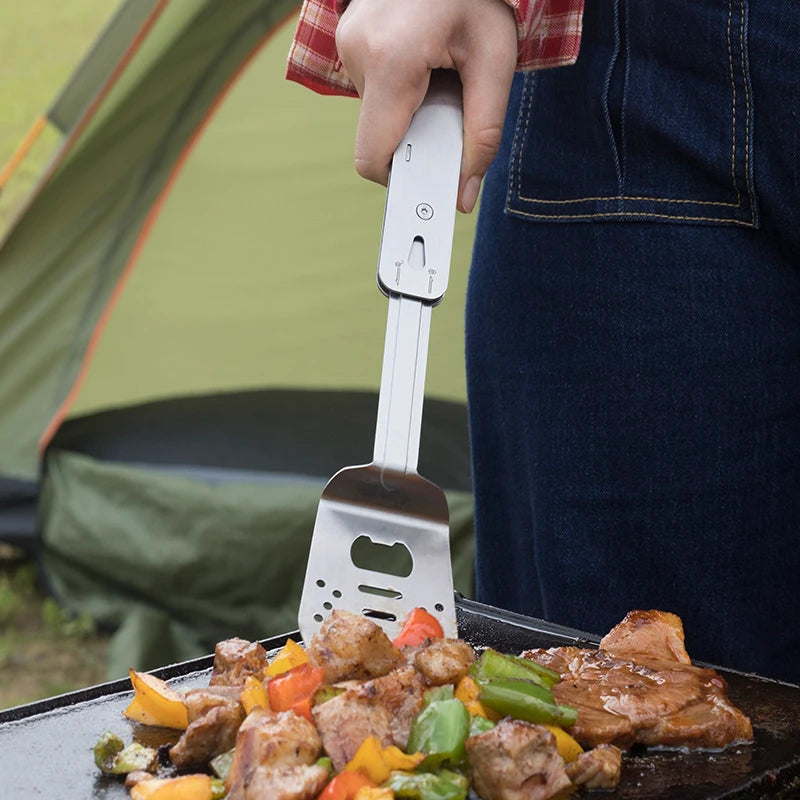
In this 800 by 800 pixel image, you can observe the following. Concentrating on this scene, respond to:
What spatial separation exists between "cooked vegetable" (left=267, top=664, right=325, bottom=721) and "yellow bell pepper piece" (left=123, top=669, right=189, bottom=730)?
3.8 inches

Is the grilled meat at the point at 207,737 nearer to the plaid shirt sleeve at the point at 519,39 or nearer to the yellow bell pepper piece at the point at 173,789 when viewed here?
the yellow bell pepper piece at the point at 173,789

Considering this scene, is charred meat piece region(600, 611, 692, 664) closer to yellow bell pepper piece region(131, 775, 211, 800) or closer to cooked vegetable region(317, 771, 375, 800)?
cooked vegetable region(317, 771, 375, 800)

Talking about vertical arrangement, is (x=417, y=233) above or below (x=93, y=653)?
above

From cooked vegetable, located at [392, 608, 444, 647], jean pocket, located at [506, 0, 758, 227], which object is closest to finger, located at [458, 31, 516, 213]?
jean pocket, located at [506, 0, 758, 227]

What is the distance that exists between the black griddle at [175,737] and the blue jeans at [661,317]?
392mm

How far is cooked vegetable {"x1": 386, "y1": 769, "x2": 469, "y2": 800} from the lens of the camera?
104 cm

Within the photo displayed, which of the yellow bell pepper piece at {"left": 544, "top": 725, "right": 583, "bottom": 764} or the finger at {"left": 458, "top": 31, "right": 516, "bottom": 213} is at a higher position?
the finger at {"left": 458, "top": 31, "right": 516, "bottom": 213}

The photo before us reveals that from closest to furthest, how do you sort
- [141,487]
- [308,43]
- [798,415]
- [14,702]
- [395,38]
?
1. [395,38]
2. [308,43]
3. [798,415]
4. [14,702]
5. [141,487]

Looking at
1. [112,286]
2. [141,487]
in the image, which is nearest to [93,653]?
[141,487]

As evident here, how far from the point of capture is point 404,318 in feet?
4.41

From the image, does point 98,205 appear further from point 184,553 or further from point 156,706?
point 156,706

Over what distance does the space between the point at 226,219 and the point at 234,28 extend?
2.01ft

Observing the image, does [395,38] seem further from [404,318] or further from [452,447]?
[452,447]

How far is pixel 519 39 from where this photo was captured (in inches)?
55.6
